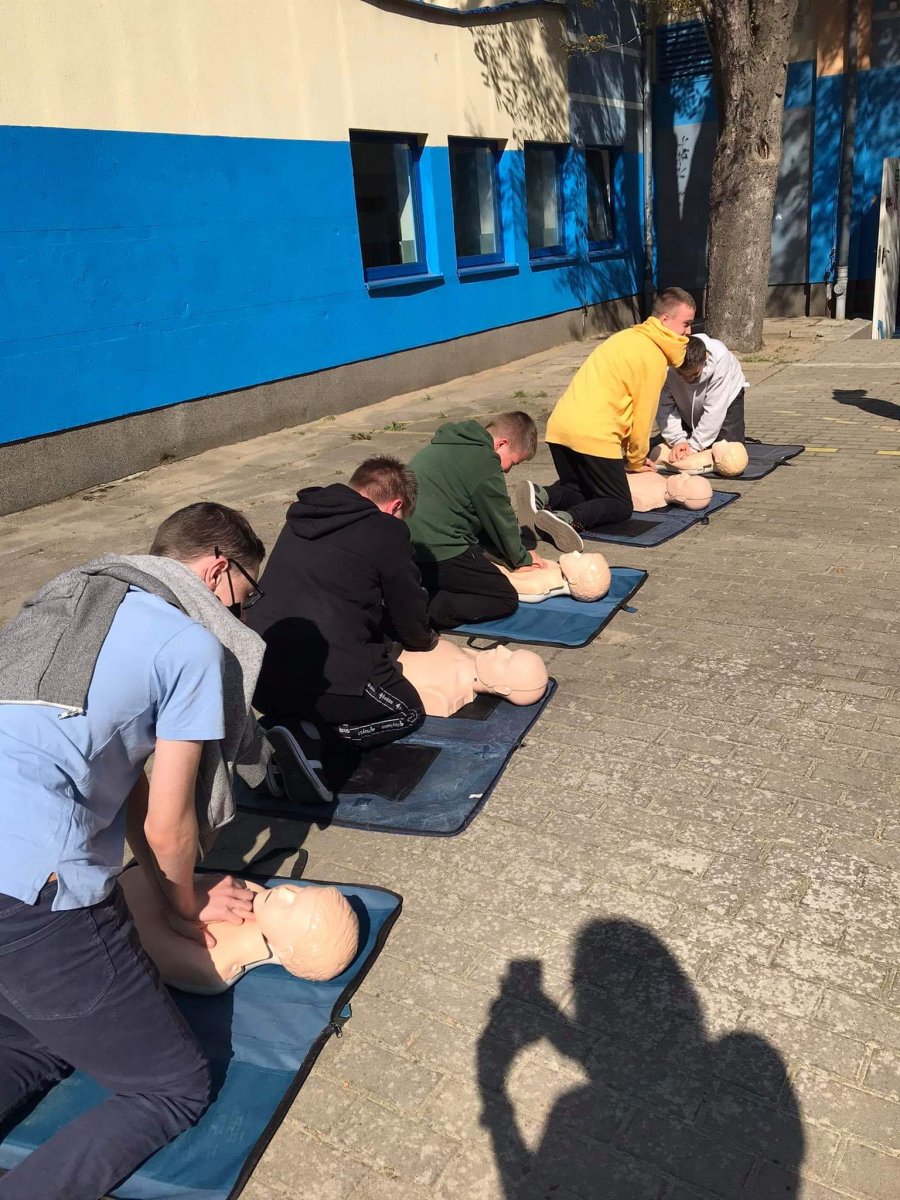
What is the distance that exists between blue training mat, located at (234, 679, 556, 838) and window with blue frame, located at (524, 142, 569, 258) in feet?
40.5

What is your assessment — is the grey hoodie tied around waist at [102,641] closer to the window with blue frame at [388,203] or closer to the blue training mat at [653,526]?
the blue training mat at [653,526]

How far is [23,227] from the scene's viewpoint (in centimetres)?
791

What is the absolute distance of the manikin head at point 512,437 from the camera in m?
5.31

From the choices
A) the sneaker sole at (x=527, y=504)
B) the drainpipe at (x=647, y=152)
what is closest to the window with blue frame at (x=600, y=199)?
the drainpipe at (x=647, y=152)

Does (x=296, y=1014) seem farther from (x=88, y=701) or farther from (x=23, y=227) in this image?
(x=23, y=227)

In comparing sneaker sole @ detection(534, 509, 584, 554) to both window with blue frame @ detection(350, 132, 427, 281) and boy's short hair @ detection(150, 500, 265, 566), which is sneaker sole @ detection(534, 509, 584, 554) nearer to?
boy's short hair @ detection(150, 500, 265, 566)

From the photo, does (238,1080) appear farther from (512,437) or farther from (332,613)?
(512,437)

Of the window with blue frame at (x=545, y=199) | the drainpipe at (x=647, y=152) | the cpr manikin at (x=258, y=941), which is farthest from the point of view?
the drainpipe at (x=647, y=152)

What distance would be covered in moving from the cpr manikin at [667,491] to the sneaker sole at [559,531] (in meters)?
0.88

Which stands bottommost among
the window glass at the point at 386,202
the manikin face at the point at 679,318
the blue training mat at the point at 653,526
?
the blue training mat at the point at 653,526

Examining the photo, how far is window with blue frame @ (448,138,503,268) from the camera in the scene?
13.6m

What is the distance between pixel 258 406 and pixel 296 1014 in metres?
8.49

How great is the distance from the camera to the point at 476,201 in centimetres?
1399

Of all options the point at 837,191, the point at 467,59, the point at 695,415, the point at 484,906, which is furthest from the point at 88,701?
the point at 837,191
